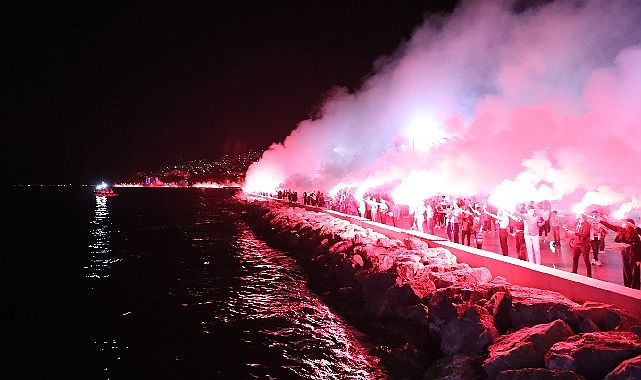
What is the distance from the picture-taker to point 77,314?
13547mm

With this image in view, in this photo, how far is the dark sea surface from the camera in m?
9.30

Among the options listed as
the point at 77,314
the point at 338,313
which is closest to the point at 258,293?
the point at 338,313

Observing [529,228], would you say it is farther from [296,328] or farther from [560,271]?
[296,328]

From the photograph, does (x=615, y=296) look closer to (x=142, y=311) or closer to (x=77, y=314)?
→ (x=142, y=311)

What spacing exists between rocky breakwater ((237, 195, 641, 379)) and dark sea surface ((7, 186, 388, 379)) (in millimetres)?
898

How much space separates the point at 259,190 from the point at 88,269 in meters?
61.1

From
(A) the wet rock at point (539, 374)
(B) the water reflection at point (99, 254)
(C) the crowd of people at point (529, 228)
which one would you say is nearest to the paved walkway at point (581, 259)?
(C) the crowd of people at point (529, 228)

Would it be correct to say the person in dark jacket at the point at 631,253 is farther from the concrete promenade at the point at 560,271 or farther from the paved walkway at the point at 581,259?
the paved walkway at the point at 581,259

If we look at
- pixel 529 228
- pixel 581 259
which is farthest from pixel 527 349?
pixel 581 259

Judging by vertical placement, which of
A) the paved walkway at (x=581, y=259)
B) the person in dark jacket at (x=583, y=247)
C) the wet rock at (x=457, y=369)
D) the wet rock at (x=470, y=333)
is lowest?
the wet rock at (x=457, y=369)

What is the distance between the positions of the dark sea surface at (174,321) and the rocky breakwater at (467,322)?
0.90 meters

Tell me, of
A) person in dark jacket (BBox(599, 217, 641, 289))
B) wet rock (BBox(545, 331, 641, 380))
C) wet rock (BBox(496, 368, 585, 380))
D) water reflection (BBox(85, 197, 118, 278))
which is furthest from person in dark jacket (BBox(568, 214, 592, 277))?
water reflection (BBox(85, 197, 118, 278))

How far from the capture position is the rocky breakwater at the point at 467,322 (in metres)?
6.08

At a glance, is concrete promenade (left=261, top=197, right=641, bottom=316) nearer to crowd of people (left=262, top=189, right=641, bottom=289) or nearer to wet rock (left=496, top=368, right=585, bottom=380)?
crowd of people (left=262, top=189, right=641, bottom=289)
